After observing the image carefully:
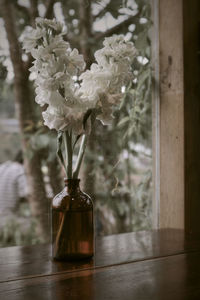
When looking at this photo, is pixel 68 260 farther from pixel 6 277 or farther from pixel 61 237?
pixel 6 277

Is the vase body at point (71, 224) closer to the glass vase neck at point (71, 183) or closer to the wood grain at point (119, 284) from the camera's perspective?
the glass vase neck at point (71, 183)

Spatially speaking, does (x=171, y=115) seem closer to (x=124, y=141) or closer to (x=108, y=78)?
(x=124, y=141)

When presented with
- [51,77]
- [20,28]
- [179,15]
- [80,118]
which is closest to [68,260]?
[80,118]

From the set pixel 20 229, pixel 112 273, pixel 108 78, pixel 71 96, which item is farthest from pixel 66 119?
pixel 20 229

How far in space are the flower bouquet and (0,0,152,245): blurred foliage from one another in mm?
659

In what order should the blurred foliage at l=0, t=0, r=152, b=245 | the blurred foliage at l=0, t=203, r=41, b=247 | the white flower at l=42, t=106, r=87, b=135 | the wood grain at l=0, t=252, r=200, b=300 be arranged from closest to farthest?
the wood grain at l=0, t=252, r=200, b=300 < the white flower at l=42, t=106, r=87, b=135 < the blurred foliage at l=0, t=203, r=41, b=247 < the blurred foliage at l=0, t=0, r=152, b=245

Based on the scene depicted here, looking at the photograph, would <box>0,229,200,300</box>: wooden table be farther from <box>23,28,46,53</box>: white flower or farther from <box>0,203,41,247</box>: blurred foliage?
<box>23,28,46,53</box>: white flower

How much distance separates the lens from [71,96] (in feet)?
3.86

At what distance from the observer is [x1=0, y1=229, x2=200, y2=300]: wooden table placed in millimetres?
952

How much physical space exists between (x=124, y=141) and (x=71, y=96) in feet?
2.90

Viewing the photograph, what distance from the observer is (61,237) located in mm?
1207

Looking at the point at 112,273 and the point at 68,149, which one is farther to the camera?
the point at 68,149

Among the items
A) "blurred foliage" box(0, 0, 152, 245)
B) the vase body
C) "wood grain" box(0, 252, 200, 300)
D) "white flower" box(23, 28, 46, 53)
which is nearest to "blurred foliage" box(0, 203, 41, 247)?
"blurred foliage" box(0, 0, 152, 245)

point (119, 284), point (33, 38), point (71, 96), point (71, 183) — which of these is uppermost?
point (33, 38)
